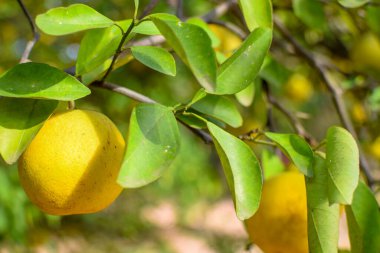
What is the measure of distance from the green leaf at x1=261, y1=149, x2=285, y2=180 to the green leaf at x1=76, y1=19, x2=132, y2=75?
1.26 ft

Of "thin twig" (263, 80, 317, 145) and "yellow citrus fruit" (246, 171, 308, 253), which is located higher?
"yellow citrus fruit" (246, 171, 308, 253)

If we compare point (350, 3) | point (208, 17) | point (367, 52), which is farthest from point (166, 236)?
point (350, 3)

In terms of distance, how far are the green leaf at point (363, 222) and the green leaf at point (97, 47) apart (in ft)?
1.21

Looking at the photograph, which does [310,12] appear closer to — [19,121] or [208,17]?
[208,17]

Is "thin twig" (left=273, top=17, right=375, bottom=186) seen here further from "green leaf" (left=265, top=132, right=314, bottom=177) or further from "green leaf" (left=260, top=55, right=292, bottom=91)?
"green leaf" (left=265, top=132, right=314, bottom=177)

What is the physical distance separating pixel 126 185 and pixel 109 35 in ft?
1.04

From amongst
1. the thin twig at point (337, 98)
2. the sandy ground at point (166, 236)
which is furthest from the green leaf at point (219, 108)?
the sandy ground at point (166, 236)

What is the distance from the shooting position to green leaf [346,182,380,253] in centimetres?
74

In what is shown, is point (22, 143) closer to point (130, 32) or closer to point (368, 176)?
point (130, 32)

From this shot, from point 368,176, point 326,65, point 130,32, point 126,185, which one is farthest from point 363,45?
point 126,185

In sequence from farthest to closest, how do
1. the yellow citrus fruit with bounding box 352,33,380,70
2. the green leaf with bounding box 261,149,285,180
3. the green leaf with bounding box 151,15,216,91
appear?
1. the yellow citrus fruit with bounding box 352,33,380,70
2. the green leaf with bounding box 261,149,285,180
3. the green leaf with bounding box 151,15,216,91

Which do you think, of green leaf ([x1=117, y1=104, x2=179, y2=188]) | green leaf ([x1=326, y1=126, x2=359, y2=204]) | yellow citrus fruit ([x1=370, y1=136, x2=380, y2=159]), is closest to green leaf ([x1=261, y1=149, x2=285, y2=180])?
green leaf ([x1=326, y1=126, x2=359, y2=204])

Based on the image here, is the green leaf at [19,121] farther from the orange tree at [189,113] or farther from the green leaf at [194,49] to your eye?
the green leaf at [194,49]

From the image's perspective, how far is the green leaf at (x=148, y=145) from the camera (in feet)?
1.90
